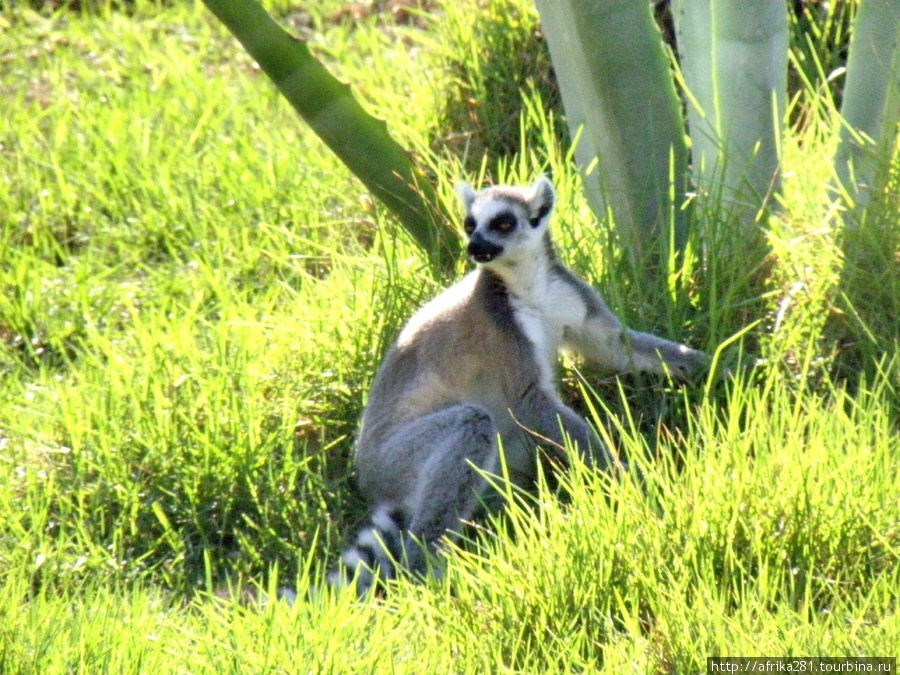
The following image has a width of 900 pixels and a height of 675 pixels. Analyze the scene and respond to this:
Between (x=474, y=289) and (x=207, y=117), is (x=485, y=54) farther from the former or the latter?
(x=474, y=289)

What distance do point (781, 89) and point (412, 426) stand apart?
1849 millimetres

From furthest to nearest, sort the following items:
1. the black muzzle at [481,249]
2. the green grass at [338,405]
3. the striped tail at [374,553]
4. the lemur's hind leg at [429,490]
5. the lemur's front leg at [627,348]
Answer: the lemur's front leg at [627,348]
the black muzzle at [481,249]
the lemur's hind leg at [429,490]
the striped tail at [374,553]
the green grass at [338,405]

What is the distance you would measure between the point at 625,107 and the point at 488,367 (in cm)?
108

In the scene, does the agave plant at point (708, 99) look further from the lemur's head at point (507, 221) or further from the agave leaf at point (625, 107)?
the lemur's head at point (507, 221)

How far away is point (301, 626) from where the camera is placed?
3295 millimetres

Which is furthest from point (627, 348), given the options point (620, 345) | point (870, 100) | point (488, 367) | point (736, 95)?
point (870, 100)

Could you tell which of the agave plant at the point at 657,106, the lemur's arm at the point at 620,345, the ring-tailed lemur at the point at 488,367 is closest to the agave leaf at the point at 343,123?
the agave plant at the point at 657,106

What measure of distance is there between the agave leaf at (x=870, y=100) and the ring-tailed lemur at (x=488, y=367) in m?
0.91

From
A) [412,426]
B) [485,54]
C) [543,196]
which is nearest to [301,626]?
[412,426]

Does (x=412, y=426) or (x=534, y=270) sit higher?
(x=534, y=270)

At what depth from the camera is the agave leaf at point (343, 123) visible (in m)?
4.38

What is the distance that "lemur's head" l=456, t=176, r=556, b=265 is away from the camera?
4160 millimetres

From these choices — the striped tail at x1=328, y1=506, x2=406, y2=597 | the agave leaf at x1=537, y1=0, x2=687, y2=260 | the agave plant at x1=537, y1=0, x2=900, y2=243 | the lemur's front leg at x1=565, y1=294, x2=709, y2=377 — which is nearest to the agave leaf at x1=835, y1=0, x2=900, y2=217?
the agave plant at x1=537, y1=0, x2=900, y2=243

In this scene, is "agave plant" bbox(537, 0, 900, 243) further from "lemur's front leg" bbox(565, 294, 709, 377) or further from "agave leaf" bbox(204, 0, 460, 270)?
"agave leaf" bbox(204, 0, 460, 270)
